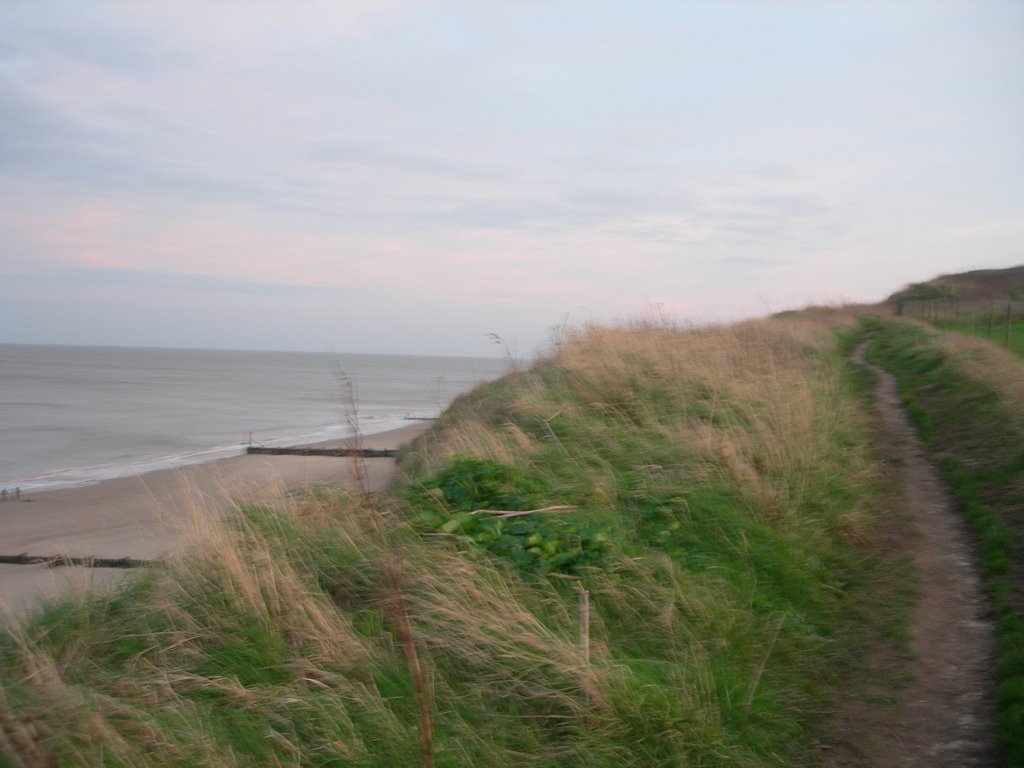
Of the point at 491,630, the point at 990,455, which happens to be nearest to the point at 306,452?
the point at 990,455

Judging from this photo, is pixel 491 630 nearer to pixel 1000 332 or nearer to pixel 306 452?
pixel 306 452

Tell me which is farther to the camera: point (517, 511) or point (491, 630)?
point (517, 511)

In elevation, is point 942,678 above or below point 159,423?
below

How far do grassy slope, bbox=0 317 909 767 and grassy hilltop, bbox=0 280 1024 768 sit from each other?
15 mm

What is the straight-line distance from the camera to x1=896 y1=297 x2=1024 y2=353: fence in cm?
2916

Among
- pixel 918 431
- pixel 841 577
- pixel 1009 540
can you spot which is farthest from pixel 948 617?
pixel 918 431

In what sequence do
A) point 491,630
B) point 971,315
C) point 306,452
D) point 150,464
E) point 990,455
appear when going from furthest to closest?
point 971,315 → point 150,464 → point 306,452 → point 990,455 → point 491,630

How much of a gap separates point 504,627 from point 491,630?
69 mm

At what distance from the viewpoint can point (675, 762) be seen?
360cm

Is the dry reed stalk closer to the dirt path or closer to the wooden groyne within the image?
the dirt path

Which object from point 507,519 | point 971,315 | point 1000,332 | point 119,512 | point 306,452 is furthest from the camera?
point 971,315

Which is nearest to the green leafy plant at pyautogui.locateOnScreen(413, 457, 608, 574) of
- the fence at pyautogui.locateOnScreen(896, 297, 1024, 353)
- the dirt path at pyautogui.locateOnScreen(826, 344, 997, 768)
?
the dirt path at pyautogui.locateOnScreen(826, 344, 997, 768)

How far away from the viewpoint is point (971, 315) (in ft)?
120

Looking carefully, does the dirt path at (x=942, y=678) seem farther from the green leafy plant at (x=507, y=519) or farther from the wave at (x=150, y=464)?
the wave at (x=150, y=464)
